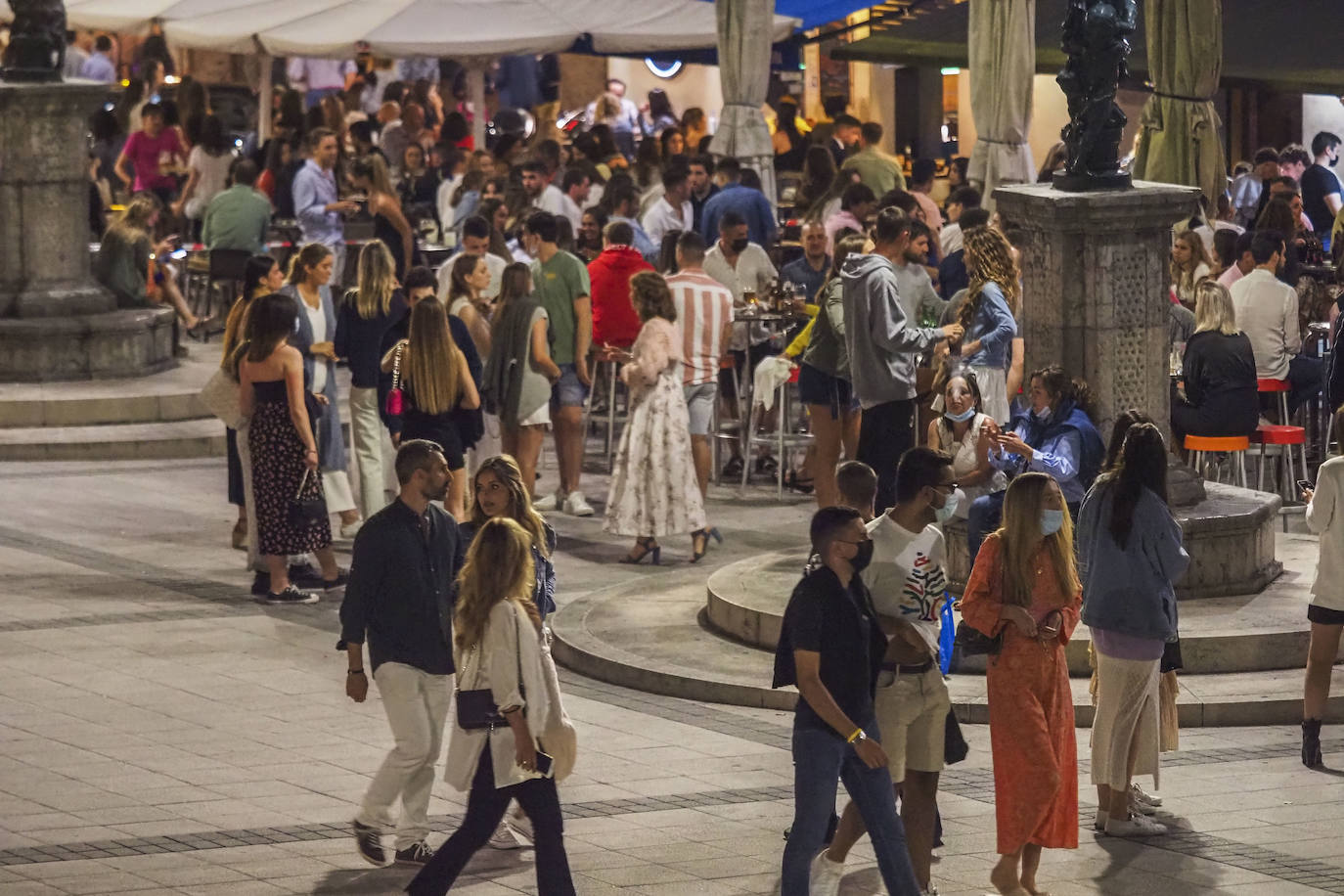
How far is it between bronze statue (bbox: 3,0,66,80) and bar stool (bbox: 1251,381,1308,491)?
31.9 feet

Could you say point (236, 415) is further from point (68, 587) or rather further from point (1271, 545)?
point (1271, 545)

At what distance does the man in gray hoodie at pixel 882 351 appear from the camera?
13.4 meters

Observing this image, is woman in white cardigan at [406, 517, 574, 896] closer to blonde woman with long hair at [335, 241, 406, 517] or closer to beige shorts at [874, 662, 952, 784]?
beige shorts at [874, 662, 952, 784]

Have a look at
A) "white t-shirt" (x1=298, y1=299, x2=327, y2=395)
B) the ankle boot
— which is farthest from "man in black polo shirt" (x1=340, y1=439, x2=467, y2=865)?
"white t-shirt" (x1=298, y1=299, x2=327, y2=395)

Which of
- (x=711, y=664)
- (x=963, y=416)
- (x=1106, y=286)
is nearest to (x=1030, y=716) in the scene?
(x=963, y=416)

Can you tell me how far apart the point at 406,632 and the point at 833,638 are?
6.12 ft

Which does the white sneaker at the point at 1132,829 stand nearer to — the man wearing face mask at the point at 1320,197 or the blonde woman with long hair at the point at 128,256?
the blonde woman with long hair at the point at 128,256

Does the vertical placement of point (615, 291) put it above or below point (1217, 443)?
above

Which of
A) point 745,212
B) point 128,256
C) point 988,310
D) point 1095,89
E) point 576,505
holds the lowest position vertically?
point 576,505

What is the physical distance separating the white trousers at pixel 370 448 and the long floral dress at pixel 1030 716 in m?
6.85

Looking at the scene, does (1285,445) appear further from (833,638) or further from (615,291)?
(833,638)

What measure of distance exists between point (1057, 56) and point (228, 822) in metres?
15.4

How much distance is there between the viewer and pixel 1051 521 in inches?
345

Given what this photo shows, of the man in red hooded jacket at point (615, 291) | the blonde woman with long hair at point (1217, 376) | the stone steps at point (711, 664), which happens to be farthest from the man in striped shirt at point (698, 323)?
the blonde woman with long hair at point (1217, 376)
